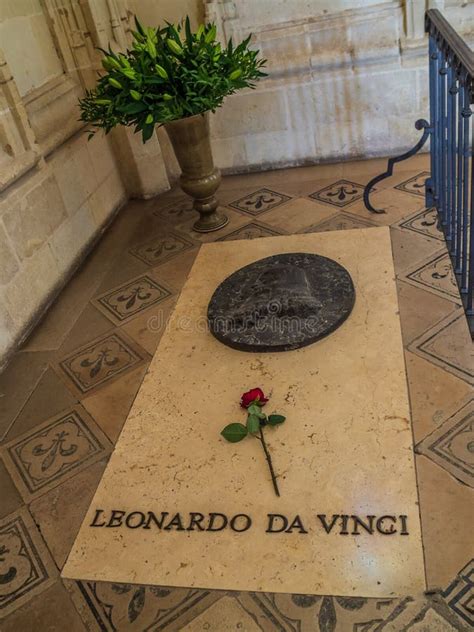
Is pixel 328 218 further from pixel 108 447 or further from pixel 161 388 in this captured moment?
pixel 108 447

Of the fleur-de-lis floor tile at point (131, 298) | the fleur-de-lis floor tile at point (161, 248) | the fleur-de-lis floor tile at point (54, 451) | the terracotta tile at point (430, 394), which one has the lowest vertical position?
the fleur-de-lis floor tile at point (54, 451)

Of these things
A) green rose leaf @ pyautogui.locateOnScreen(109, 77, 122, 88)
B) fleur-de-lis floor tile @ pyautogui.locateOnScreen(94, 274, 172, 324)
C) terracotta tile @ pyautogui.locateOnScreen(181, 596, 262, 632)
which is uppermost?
green rose leaf @ pyautogui.locateOnScreen(109, 77, 122, 88)

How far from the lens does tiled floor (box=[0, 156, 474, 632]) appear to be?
119 cm

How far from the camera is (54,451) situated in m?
1.73

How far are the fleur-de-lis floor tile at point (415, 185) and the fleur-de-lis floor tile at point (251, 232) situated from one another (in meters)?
0.74

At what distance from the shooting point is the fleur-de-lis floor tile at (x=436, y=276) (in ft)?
6.59

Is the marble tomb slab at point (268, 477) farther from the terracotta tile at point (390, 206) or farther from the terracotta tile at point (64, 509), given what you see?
the terracotta tile at point (390, 206)

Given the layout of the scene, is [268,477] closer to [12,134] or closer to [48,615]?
[48,615]

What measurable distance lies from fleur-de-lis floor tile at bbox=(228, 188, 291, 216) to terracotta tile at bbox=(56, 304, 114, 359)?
43.0 inches

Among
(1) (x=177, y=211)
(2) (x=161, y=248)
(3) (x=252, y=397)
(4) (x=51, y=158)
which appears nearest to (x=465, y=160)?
(3) (x=252, y=397)

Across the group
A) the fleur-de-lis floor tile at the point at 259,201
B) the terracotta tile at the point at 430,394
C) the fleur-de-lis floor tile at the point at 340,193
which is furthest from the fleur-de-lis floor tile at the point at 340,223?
the terracotta tile at the point at 430,394

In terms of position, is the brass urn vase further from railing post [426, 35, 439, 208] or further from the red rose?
the red rose

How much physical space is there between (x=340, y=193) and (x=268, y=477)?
1948 mm

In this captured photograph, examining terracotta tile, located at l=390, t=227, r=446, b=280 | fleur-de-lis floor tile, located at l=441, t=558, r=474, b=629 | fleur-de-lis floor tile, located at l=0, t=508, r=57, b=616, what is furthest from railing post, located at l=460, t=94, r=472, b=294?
fleur-de-lis floor tile, located at l=0, t=508, r=57, b=616
